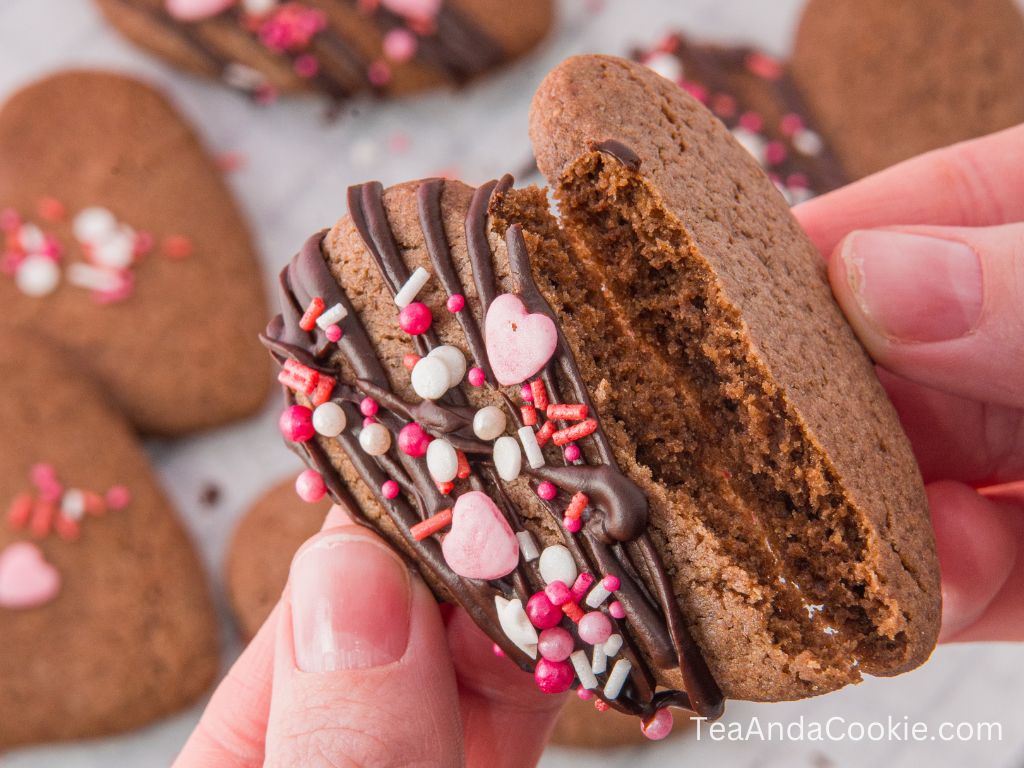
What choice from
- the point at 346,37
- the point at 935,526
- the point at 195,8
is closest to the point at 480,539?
the point at 935,526

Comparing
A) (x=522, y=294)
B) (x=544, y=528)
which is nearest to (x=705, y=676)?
(x=544, y=528)

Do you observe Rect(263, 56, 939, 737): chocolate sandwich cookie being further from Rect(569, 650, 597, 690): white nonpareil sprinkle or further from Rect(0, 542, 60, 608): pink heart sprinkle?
Rect(0, 542, 60, 608): pink heart sprinkle

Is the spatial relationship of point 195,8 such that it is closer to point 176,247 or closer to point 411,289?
point 176,247

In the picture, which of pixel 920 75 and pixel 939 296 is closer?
pixel 939 296

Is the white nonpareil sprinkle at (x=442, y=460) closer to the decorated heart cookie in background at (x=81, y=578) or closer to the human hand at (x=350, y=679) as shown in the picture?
the human hand at (x=350, y=679)

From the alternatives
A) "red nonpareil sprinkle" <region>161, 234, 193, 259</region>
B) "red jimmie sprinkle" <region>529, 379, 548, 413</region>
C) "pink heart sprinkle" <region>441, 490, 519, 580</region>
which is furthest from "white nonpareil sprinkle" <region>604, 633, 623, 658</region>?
"red nonpareil sprinkle" <region>161, 234, 193, 259</region>

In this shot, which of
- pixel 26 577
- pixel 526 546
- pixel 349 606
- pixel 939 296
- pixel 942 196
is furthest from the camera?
pixel 26 577

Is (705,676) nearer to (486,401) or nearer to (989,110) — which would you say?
(486,401)
